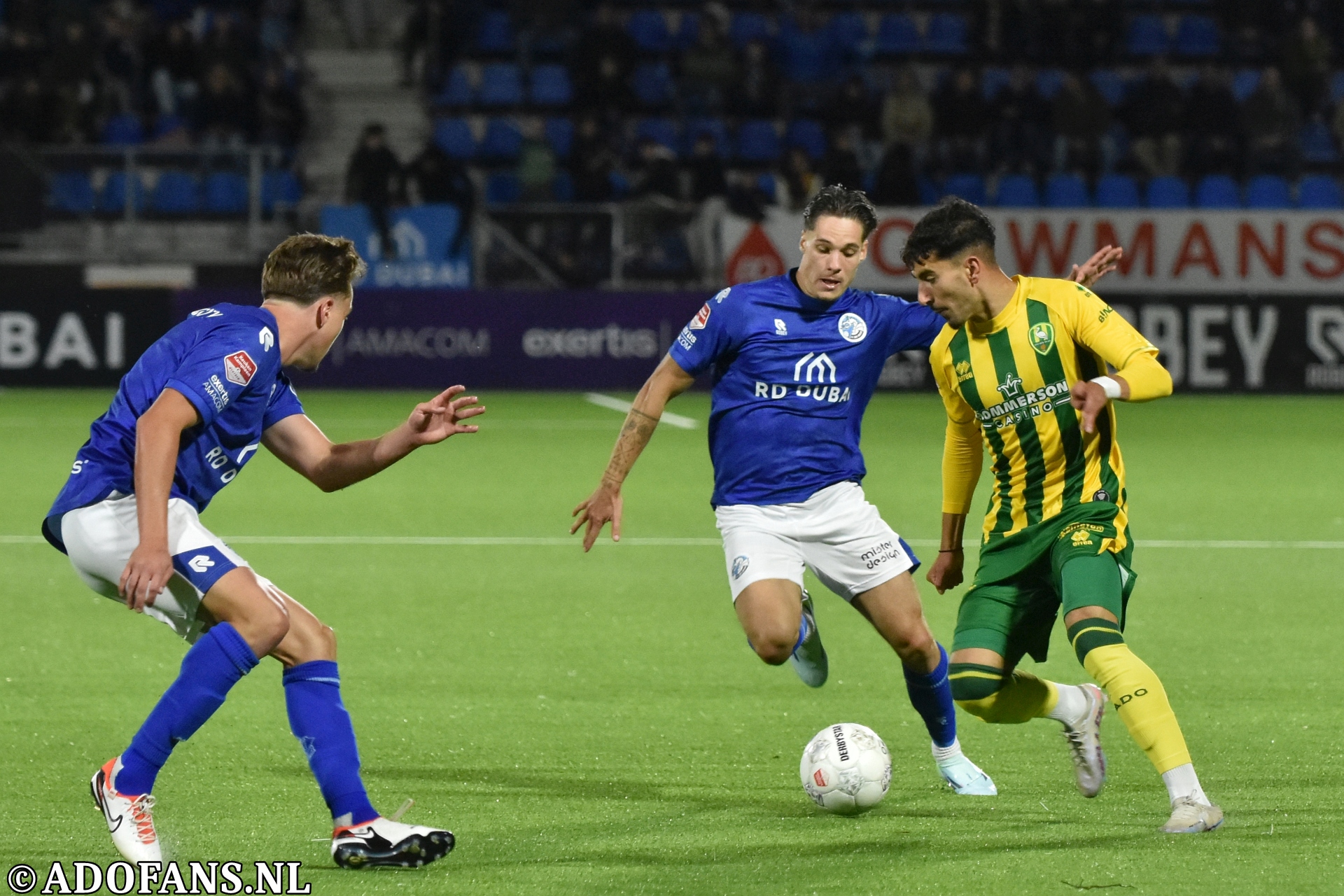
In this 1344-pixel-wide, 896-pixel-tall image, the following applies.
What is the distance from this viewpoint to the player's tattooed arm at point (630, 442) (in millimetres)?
5555

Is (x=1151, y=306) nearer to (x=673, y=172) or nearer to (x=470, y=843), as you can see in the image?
(x=673, y=172)

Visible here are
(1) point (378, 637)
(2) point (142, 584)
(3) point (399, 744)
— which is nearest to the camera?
(2) point (142, 584)

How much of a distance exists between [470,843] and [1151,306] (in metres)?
15.8

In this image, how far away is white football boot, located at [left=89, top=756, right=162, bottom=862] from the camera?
460 centimetres

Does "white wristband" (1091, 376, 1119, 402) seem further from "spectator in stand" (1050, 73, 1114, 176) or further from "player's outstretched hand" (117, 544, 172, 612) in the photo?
"spectator in stand" (1050, 73, 1114, 176)

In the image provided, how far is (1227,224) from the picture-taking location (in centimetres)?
2053

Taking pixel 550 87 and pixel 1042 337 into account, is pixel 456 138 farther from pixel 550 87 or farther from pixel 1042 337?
pixel 1042 337

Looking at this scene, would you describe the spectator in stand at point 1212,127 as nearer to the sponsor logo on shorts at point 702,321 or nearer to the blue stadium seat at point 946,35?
the blue stadium seat at point 946,35

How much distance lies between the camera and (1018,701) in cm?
555

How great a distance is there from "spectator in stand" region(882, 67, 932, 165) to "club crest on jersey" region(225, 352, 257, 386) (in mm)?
17868

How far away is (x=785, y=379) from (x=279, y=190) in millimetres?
15514

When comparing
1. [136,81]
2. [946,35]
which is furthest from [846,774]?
[946,35]

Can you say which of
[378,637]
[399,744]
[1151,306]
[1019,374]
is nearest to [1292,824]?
[1019,374]

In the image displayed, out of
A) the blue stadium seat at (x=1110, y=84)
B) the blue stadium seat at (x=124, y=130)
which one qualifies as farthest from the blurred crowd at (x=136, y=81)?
the blue stadium seat at (x=1110, y=84)
